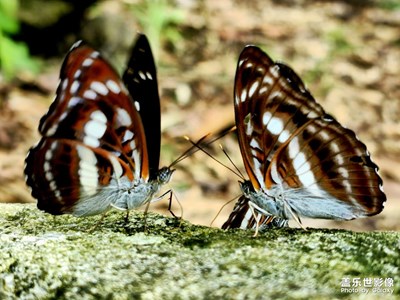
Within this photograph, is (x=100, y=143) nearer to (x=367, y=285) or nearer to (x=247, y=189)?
(x=247, y=189)

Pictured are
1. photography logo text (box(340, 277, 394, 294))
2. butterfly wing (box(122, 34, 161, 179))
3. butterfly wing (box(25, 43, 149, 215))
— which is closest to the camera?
photography logo text (box(340, 277, 394, 294))

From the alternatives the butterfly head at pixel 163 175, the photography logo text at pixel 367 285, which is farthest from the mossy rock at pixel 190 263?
the butterfly head at pixel 163 175

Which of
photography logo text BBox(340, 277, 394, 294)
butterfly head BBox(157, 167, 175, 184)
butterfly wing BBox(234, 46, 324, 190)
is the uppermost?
butterfly wing BBox(234, 46, 324, 190)

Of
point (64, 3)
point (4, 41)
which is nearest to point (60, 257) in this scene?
point (4, 41)

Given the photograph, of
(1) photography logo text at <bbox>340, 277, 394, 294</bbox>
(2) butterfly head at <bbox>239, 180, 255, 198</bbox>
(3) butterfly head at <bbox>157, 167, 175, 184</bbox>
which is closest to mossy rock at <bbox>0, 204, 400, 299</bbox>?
(1) photography logo text at <bbox>340, 277, 394, 294</bbox>

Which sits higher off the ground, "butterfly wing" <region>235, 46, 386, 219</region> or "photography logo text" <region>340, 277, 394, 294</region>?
"butterfly wing" <region>235, 46, 386, 219</region>

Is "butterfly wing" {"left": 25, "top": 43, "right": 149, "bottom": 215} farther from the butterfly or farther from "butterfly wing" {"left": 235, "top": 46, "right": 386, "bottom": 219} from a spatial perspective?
"butterfly wing" {"left": 235, "top": 46, "right": 386, "bottom": 219}

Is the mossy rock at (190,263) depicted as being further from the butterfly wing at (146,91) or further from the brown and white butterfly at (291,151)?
the butterfly wing at (146,91)
